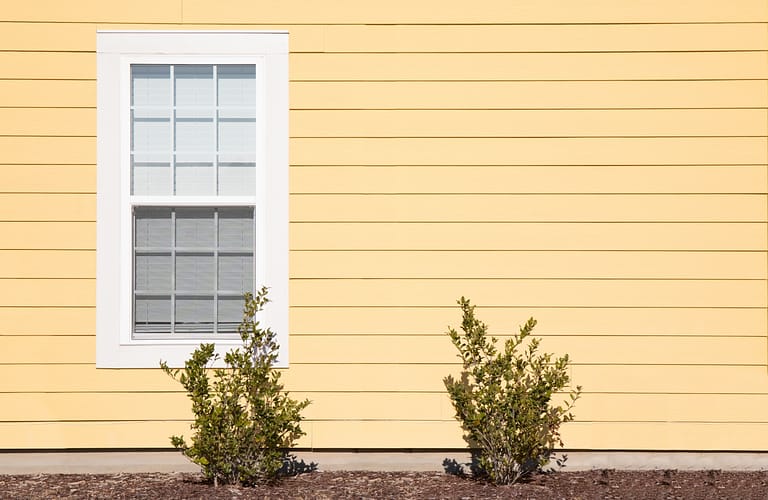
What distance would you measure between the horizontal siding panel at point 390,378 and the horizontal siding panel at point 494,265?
542 millimetres

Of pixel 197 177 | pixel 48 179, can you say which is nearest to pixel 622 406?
pixel 197 177

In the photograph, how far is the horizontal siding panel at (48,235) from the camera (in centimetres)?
544

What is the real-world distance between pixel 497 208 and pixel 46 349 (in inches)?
109

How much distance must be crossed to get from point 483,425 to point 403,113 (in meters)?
1.86

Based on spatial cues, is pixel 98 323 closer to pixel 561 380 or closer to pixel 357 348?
pixel 357 348

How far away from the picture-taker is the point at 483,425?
202 inches

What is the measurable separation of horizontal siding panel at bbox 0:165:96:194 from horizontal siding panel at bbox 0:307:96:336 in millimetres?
696

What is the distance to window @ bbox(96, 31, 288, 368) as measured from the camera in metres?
5.47

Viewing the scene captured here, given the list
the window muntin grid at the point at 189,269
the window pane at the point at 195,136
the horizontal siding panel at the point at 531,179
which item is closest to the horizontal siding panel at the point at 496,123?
the horizontal siding panel at the point at 531,179


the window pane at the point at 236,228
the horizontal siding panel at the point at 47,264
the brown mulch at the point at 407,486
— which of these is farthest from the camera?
the window pane at the point at 236,228

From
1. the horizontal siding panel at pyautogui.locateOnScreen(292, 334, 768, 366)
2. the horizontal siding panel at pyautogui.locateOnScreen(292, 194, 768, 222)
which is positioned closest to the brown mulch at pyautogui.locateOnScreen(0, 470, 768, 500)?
the horizontal siding panel at pyautogui.locateOnScreen(292, 334, 768, 366)

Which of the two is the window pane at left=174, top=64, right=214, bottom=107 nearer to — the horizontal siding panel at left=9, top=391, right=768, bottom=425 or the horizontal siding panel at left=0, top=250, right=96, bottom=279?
the horizontal siding panel at left=0, top=250, right=96, bottom=279

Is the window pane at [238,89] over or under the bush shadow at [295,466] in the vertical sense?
over

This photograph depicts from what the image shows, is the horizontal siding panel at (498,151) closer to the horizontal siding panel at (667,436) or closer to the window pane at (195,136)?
the window pane at (195,136)
